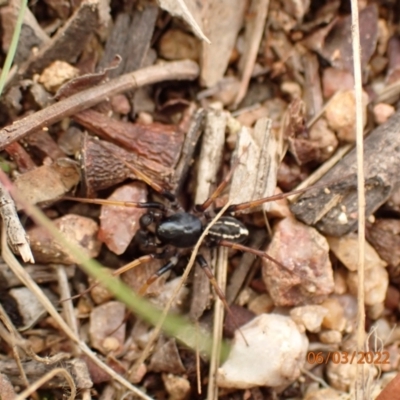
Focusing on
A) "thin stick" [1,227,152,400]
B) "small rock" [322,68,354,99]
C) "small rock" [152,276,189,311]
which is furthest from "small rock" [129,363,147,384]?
"small rock" [322,68,354,99]

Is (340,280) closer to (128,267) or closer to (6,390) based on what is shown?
(128,267)

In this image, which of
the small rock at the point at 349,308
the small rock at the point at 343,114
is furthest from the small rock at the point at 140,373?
the small rock at the point at 343,114

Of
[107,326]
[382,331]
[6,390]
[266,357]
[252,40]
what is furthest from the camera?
[252,40]

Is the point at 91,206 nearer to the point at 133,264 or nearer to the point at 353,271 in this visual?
the point at 133,264

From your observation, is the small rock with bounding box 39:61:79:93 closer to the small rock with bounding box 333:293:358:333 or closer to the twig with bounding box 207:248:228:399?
the twig with bounding box 207:248:228:399

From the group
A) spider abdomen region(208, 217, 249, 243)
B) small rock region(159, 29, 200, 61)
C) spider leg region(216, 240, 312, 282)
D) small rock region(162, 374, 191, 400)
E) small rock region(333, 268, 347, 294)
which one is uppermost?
small rock region(159, 29, 200, 61)
